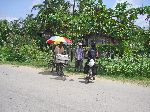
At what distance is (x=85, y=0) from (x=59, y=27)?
4008mm

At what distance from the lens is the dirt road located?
10.2 meters

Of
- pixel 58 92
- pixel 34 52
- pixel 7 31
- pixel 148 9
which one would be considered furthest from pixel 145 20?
pixel 7 31

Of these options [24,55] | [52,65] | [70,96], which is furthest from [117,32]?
[70,96]

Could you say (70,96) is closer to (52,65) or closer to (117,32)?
(52,65)

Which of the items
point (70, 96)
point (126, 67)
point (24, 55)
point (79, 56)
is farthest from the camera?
point (24, 55)

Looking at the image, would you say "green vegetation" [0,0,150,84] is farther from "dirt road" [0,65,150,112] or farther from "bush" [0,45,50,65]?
"dirt road" [0,65,150,112]

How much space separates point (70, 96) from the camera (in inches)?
480

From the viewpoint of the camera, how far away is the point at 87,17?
23.3 m

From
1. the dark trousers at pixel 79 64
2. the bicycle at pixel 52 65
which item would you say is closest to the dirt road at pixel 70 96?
the bicycle at pixel 52 65

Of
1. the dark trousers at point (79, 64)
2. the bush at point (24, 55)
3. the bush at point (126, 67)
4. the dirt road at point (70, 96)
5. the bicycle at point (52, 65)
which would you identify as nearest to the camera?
the dirt road at point (70, 96)

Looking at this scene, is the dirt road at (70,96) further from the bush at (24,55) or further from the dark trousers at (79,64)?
the bush at (24,55)

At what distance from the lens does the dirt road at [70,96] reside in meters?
10.2

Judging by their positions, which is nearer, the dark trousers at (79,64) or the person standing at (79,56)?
the person standing at (79,56)

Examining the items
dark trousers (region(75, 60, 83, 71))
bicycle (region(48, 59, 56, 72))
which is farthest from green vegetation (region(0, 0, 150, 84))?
bicycle (region(48, 59, 56, 72))
